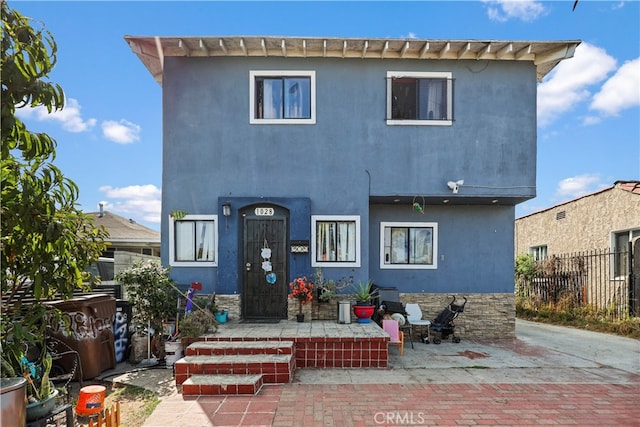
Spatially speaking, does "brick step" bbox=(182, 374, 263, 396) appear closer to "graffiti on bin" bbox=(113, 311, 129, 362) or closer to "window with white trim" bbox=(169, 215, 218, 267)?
"graffiti on bin" bbox=(113, 311, 129, 362)

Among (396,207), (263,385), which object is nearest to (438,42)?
(396,207)

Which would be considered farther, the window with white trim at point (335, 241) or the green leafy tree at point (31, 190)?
the window with white trim at point (335, 241)

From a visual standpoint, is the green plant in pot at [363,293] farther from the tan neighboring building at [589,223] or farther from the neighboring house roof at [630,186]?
the neighboring house roof at [630,186]

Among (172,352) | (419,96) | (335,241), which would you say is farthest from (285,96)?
(172,352)

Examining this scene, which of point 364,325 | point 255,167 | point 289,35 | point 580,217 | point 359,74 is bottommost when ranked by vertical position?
point 364,325

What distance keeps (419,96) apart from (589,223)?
903cm

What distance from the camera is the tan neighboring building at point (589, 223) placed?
474 inches

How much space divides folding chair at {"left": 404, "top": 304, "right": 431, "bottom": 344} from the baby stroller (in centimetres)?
15

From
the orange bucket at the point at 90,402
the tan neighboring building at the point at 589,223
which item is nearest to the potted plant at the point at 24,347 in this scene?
the orange bucket at the point at 90,402

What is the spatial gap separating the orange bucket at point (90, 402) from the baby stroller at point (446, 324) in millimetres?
6498

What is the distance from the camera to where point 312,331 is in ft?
23.7

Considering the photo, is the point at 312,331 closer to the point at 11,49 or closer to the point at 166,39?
the point at 11,49

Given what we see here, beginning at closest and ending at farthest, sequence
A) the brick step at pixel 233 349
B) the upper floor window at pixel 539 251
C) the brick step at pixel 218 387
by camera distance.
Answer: the brick step at pixel 218 387, the brick step at pixel 233 349, the upper floor window at pixel 539 251

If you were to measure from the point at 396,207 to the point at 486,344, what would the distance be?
11.8 ft
